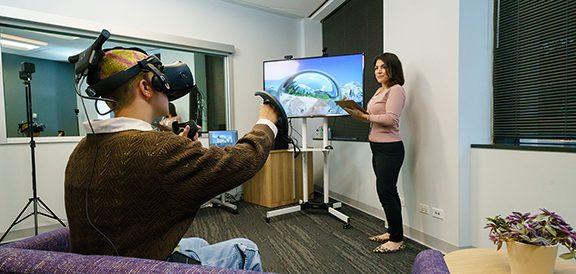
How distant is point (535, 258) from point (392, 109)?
4.44 feet

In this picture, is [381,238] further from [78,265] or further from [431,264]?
[78,265]

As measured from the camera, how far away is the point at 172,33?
3359mm

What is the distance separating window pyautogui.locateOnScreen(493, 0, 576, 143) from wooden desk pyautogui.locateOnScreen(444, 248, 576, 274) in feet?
3.48

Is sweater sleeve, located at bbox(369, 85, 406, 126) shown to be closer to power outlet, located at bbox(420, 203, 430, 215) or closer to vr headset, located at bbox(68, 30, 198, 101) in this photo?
power outlet, located at bbox(420, 203, 430, 215)

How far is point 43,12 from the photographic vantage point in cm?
262

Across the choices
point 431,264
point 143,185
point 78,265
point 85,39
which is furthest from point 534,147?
point 85,39

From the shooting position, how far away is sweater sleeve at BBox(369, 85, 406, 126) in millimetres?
2033

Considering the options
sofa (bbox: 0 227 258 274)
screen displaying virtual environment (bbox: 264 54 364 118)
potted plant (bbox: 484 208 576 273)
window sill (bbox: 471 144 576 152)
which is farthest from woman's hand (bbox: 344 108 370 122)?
sofa (bbox: 0 227 258 274)

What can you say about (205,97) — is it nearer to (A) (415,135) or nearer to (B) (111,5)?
(B) (111,5)

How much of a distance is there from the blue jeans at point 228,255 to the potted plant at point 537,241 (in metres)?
0.78

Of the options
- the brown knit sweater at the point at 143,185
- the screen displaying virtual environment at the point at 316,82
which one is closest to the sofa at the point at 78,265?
the brown knit sweater at the point at 143,185

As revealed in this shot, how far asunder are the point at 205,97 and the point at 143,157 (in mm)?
3507

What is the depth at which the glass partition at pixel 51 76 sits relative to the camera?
102 inches

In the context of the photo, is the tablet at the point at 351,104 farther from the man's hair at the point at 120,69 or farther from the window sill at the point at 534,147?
the man's hair at the point at 120,69
